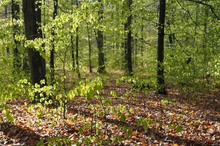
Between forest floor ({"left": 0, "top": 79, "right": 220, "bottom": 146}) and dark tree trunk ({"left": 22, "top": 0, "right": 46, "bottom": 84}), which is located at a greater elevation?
dark tree trunk ({"left": 22, "top": 0, "right": 46, "bottom": 84})

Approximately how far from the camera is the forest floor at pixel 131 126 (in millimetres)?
6289

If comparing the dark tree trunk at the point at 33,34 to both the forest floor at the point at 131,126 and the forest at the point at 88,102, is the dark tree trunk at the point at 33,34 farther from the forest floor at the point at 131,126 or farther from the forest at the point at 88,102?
the forest floor at the point at 131,126

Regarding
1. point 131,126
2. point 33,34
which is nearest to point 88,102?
point 131,126

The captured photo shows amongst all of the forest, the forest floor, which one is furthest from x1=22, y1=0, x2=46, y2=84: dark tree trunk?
the forest floor

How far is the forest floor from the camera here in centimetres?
629

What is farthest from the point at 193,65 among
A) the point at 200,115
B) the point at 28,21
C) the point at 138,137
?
the point at 28,21

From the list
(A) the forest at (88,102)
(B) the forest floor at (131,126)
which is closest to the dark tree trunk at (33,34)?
(A) the forest at (88,102)

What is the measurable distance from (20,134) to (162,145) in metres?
3.88

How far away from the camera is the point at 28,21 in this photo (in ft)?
28.3

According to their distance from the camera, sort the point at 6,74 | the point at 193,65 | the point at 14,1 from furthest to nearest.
Answer: the point at 14,1 → the point at 6,74 → the point at 193,65

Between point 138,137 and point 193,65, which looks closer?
point 138,137

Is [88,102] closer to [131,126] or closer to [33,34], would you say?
[131,126]

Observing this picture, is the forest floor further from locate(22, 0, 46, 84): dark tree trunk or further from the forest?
locate(22, 0, 46, 84): dark tree trunk

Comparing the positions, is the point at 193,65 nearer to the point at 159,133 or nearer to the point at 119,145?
the point at 159,133
